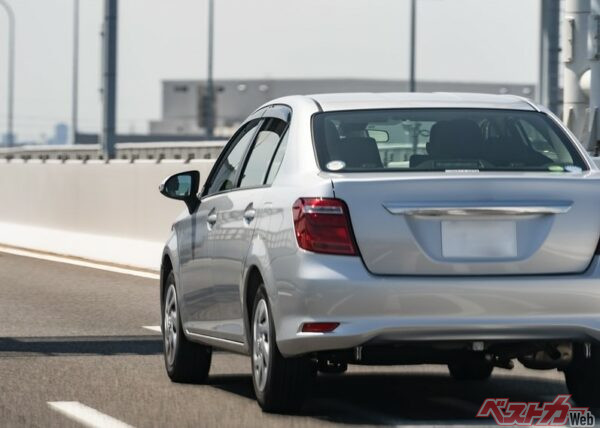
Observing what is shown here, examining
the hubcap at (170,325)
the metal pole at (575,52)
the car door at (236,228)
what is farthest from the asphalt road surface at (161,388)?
the metal pole at (575,52)

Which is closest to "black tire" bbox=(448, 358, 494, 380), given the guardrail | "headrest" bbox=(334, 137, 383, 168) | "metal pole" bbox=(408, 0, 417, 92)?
"headrest" bbox=(334, 137, 383, 168)

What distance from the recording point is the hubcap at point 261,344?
8844 mm

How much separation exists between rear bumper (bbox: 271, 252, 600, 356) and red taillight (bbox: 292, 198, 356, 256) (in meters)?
0.05

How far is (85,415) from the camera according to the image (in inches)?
352

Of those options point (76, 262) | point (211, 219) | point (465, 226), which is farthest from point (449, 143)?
point (76, 262)

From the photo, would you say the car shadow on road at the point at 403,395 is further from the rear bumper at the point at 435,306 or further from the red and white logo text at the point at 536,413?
the rear bumper at the point at 435,306

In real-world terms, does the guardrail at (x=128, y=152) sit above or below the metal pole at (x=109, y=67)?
below

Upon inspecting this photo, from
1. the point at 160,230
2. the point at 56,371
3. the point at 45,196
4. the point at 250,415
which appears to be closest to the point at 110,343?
the point at 56,371

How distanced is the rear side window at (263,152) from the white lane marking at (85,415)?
1.43 meters

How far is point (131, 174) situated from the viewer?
24141 mm

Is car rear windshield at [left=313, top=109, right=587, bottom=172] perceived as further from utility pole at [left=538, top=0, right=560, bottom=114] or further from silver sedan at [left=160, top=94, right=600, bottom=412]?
utility pole at [left=538, top=0, right=560, bottom=114]

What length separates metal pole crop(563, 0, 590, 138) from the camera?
20.1 m

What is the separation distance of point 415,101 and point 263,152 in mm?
878

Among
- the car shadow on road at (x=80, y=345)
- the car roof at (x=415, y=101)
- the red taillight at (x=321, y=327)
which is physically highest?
Result: the car roof at (x=415, y=101)
